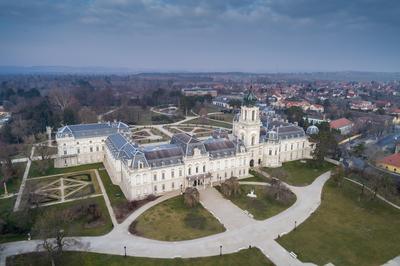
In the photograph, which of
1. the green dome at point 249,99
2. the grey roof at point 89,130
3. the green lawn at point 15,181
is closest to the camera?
the green lawn at point 15,181

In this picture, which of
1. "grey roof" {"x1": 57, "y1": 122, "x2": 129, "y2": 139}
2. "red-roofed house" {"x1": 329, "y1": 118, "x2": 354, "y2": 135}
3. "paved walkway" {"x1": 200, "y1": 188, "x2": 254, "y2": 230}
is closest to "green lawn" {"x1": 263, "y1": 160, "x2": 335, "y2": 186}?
"paved walkway" {"x1": 200, "y1": 188, "x2": 254, "y2": 230}

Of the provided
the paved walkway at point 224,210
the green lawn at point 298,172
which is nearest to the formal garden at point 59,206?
the paved walkway at point 224,210

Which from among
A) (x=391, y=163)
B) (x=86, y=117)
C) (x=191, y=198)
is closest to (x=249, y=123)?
(x=191, y=198)

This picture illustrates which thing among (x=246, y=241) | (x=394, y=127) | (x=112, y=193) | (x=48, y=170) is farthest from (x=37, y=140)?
(x=394, y=127)

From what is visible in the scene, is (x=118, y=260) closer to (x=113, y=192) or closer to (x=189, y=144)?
(x=113, y=192)

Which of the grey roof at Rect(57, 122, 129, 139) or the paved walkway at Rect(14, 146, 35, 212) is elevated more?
the grey roof at Rect(57, 122, 129, 139)

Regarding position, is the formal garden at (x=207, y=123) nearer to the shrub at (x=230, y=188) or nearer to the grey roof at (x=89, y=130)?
the grey roof at (x=89, y=130)

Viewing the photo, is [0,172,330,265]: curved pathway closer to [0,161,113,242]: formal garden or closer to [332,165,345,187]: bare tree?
[0,161,113,242]: formal garden

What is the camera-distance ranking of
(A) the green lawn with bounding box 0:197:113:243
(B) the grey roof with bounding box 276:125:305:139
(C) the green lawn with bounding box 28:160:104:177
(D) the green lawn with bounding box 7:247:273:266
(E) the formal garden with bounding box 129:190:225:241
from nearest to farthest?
(D) the green lawn with bounding box 7:247:273:266
(A) the green lawn with bounding box 0:197:113:243
(E) the formal garden with bounding box 129:190:225:241
(C) the green lawn with bounding box 28:160:104:177
(B) the grey roof with bounding box 276:125:305:139
